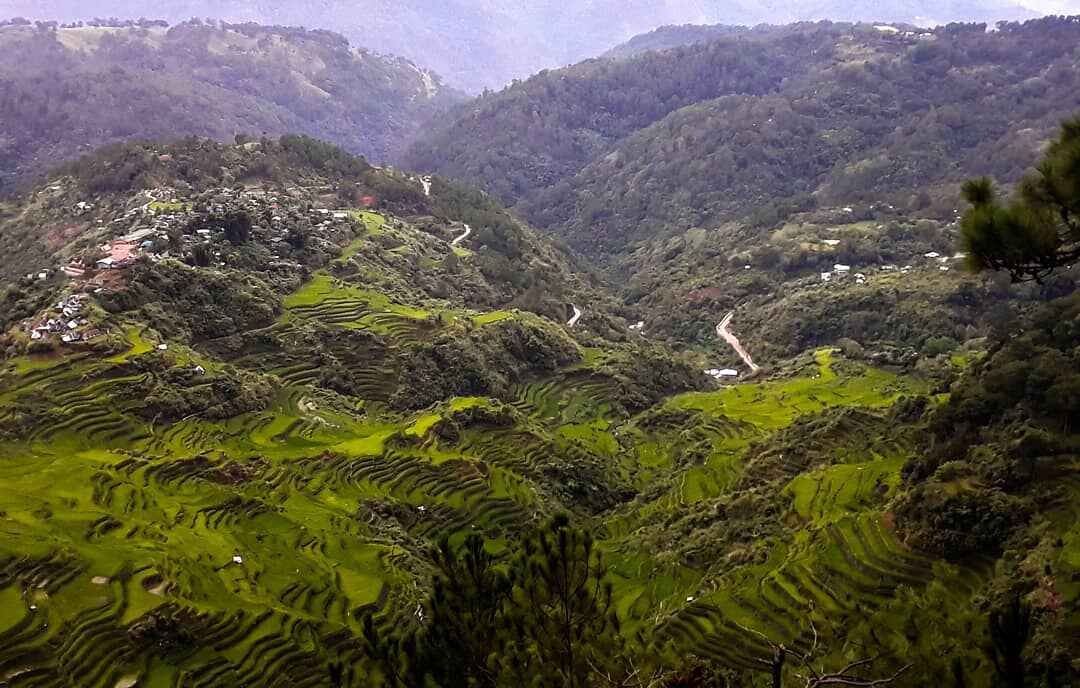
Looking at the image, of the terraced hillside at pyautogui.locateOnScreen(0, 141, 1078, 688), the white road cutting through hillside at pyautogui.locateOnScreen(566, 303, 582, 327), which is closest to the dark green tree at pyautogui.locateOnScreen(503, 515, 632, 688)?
the terraced hillside at pyautogui.locateOnScreen(0, 141, 1078, 688)

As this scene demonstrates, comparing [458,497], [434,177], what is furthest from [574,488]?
[434,177]

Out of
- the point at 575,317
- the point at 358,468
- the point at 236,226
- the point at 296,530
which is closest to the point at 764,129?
the point at 575,317

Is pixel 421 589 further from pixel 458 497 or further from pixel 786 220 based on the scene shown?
pixel 786 220

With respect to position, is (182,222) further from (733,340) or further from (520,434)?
(733,340)

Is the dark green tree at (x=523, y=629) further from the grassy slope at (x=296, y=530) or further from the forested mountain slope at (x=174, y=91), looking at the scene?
the forested mountain slope at (x=174, y=91)

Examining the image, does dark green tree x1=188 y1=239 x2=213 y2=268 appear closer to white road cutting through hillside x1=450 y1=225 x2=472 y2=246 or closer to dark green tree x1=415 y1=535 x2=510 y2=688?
white road cutting through hillside x1=450 y1=225 x2=472 y2=246

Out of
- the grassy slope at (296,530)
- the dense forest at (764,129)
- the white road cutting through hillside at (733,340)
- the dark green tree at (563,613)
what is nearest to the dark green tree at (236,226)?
the grassy slope at (296,530)

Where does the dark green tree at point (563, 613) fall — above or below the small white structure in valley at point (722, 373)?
above
